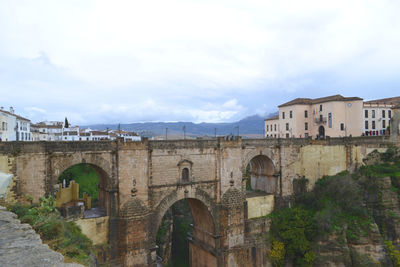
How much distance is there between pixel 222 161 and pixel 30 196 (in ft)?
46.4

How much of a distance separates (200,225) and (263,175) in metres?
8.33

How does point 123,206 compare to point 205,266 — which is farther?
point 205,266

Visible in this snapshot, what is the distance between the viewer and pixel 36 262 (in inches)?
179

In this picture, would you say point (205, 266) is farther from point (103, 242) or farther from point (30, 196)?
point (30, 196)

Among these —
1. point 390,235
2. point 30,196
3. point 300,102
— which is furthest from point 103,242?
point 300,102

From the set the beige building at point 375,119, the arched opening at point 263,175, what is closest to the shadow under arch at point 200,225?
the arched opening at point 263,175

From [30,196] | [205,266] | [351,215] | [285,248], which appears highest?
[30,196]

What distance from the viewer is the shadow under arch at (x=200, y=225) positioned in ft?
72.7

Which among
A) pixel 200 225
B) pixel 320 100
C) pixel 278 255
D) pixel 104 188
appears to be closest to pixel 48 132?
pixel 104 188

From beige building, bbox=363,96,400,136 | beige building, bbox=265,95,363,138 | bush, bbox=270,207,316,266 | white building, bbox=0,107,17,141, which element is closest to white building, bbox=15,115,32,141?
white building, bbox=0,107,17,141

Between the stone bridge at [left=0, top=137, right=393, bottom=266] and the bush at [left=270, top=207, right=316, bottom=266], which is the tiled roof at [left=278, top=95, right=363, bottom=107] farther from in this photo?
the bush at [left=270, top=207, right=316, bottom=266]

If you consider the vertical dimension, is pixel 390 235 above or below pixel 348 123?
below

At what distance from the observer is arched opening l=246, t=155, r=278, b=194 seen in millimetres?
28672

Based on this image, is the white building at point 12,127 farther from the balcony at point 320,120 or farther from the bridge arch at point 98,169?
the balcony at point 320,120
